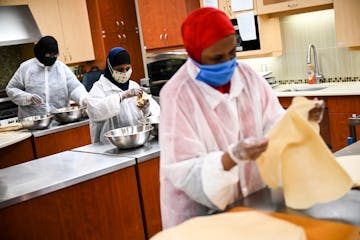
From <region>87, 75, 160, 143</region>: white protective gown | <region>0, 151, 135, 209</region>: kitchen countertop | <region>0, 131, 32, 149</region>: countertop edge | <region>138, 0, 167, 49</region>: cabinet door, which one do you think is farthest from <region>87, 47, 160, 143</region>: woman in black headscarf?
<region>138, 0, 167, 49</region>: cabinet door

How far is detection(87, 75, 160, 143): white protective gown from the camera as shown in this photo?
10.2 feet

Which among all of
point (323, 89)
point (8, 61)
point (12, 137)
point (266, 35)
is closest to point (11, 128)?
point (12, 137)

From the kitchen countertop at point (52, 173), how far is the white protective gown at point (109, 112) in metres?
0.35

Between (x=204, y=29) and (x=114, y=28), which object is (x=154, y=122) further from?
(x=114, y=28)

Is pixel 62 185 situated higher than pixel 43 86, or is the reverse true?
pixel 43 86

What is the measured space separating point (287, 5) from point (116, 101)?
201 centimetres

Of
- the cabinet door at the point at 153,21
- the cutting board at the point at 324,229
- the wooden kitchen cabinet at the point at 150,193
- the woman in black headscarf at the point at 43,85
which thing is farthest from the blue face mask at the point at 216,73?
the cabinet door at the point at 153,21

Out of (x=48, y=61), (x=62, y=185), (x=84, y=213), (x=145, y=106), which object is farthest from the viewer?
(x=48, y=61)

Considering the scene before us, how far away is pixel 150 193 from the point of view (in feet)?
9.17

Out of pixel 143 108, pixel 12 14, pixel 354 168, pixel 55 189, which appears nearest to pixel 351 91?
pixel 143 108

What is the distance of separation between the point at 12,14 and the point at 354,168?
4880 millimetres

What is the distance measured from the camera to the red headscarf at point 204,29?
145 centimetres

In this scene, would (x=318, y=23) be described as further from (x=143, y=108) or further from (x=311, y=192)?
(x=311, y=192)

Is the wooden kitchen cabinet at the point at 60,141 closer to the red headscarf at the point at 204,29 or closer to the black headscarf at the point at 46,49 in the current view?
the black headscarf at the point at 46,49
